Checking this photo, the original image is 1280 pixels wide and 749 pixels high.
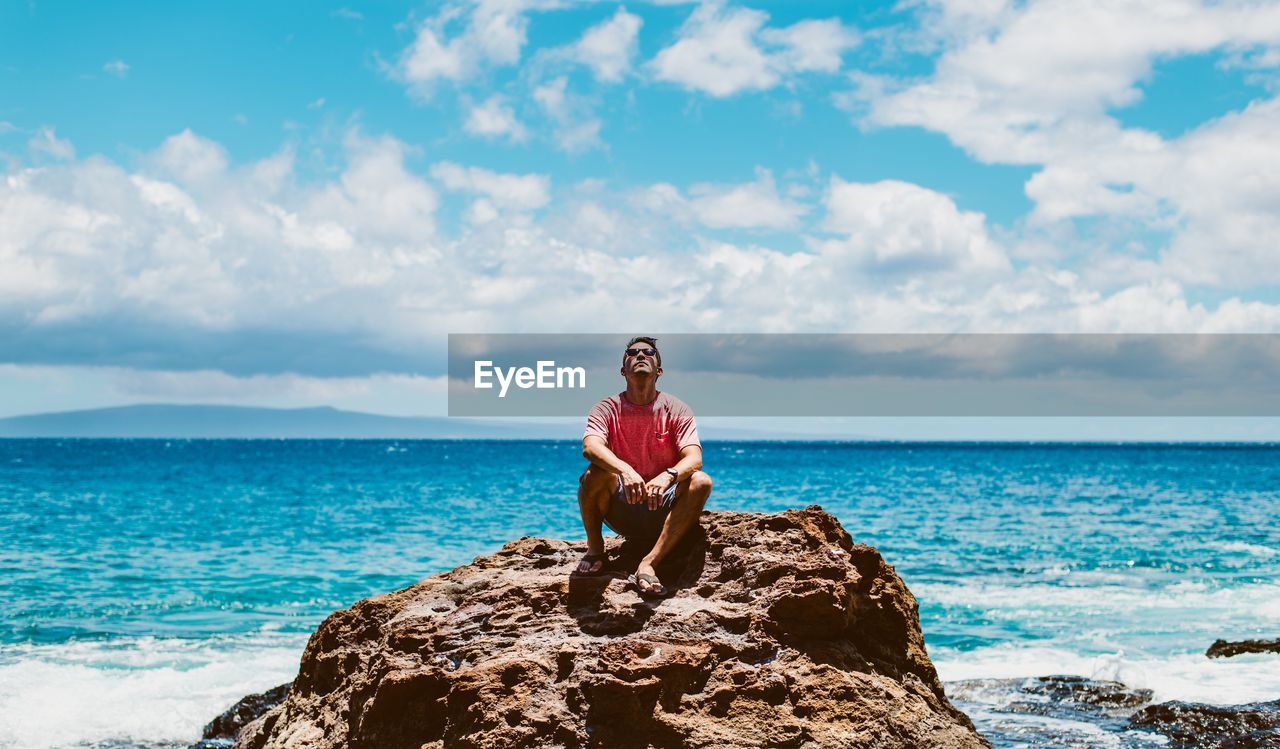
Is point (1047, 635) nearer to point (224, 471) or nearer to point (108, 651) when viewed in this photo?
point (108, 651)

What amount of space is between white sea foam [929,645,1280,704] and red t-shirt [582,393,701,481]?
631 centimetres

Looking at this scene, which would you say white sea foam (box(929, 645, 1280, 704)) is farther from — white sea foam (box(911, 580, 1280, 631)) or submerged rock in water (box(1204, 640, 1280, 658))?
white sea foam (box(911, 580, 1280, 631))

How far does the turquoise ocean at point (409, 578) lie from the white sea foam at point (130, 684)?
39mm

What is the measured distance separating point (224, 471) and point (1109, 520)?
50261 millimetres

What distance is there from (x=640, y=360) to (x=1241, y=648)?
10.0 meters

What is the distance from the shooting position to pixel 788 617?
664 centimetres

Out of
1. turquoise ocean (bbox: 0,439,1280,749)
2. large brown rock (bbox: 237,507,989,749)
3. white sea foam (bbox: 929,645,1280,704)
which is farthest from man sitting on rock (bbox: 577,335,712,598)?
white sea foam (bbox: 929,645,1280,704)

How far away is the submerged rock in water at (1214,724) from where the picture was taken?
8.78 m

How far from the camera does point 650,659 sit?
6180 millimetres

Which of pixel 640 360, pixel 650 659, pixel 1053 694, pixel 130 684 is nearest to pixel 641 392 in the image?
pixel 640 360

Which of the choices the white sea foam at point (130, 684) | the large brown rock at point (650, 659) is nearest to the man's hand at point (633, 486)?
the large brown rock at point (650, 659)

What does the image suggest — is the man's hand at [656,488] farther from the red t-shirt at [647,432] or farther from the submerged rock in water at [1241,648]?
the submerged rock in water at [1241,648]

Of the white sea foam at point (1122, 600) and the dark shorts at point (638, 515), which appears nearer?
the dark shorts at point (638, 515)

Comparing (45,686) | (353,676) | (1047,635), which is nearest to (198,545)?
(45,686)
